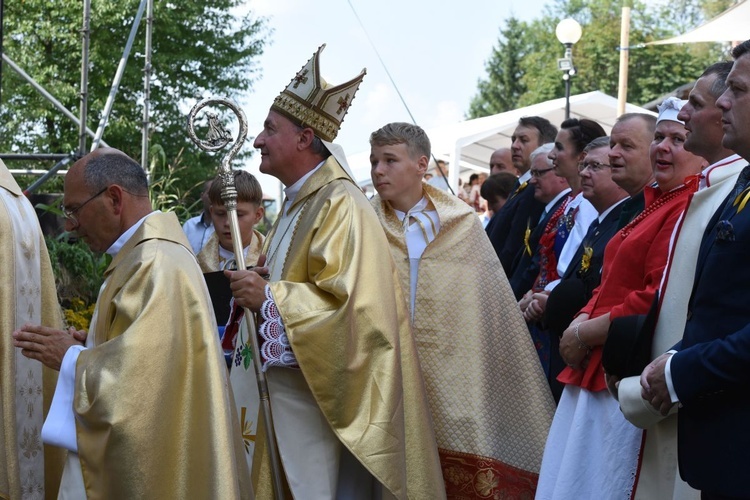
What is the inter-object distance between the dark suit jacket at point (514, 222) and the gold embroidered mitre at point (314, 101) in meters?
2.33

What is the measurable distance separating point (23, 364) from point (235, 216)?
1.08 meters

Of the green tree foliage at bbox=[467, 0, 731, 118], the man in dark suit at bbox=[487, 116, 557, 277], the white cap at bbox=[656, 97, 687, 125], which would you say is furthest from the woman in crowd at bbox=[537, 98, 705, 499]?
the green tree foliage at bbox=[467, 0, 731, 118]

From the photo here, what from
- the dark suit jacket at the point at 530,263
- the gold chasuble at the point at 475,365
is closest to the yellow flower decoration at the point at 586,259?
the gold chasuble at the point at 475,365

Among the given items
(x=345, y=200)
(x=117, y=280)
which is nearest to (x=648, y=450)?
(x=345, y=200)

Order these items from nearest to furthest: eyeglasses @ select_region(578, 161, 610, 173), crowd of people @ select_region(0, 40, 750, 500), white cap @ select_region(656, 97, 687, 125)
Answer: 1. crowd of people @ select_region(0, 40, 750, 500)
2. white cap @ select_region(656, 97, 687, 125)
3. eyeglasses @ select_region(578, 161, 610, 173)

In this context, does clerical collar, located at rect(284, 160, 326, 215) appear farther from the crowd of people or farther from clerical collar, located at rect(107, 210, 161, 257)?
clerical collar, located at rect(107, 210, 161, 257)

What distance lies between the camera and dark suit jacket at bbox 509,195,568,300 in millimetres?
6531

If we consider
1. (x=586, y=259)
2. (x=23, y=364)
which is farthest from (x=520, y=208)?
(x=23, y=364)

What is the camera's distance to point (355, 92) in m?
5.11

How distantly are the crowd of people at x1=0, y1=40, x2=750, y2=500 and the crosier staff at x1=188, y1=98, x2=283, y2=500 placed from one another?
0.03 m

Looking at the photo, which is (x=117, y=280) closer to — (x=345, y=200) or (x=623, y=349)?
(x=345, y=200)

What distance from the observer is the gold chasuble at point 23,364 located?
14.6 ft

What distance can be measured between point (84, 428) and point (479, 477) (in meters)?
2.42

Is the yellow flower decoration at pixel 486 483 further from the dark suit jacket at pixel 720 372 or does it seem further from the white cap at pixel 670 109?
the dark suit jacket at pixel 720 372
